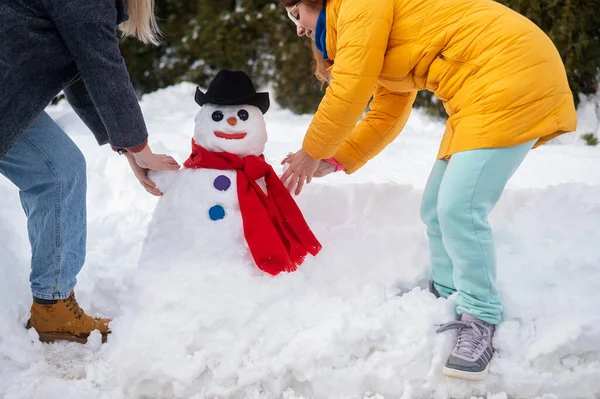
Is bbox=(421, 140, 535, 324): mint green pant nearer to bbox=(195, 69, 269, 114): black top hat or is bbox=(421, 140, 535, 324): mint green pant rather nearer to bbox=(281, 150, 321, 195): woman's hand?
bbox=(281, 150, 321, 195): woman's hand

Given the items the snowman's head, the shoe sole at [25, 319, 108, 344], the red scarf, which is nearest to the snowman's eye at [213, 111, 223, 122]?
the snowman's head

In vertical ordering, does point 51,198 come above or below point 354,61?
below

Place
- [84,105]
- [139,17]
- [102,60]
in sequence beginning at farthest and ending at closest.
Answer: [84,105] < [139,17] < [102,60]

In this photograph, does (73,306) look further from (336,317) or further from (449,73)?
(449,73)

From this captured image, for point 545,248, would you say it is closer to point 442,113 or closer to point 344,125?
point 344,125

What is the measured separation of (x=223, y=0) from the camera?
484cm

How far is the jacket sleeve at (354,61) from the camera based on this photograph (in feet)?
5.21

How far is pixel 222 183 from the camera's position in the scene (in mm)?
1953

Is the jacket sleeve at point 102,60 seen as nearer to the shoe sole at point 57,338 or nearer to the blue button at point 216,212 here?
the blue button at point 216,212

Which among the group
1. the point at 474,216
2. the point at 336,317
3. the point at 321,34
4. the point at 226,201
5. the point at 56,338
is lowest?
the point at 56,338

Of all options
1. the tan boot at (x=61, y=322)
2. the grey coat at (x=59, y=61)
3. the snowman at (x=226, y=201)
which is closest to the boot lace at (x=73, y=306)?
the tan boot at (x=61, y=322)

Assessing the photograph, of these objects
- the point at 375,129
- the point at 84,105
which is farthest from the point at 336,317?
the point at 84,105

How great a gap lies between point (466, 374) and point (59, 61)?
130cm

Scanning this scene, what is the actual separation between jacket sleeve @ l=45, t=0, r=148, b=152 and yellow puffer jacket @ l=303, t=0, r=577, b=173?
517mm
